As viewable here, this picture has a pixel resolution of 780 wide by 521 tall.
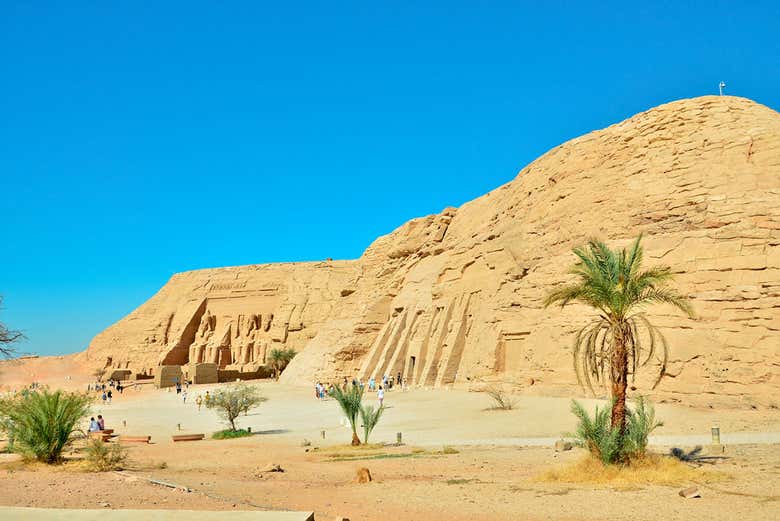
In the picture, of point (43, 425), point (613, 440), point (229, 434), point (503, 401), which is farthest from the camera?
point (503, 401)

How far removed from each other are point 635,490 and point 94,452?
8.67 metres

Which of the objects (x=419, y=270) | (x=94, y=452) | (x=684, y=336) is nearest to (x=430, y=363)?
(x=419, y=270)

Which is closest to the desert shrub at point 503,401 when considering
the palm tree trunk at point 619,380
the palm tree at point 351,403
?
the palm tree at point 351,403

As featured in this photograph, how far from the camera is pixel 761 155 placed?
70.5ft

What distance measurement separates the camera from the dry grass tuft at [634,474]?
31.4 feet

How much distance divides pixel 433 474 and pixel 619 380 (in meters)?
3.22

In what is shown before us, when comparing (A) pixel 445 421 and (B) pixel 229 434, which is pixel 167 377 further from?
(A) pixel 445 421

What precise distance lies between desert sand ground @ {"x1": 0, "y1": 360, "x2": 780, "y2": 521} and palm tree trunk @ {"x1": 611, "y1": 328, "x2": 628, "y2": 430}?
3.91 ft

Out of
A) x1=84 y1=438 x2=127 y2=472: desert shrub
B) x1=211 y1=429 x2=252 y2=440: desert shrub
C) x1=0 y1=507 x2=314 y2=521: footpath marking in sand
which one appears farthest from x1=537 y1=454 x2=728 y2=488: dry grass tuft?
x1=211 y1=429 x2=252 y2=440: desert shrub

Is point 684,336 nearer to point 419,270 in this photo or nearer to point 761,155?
point 761,155

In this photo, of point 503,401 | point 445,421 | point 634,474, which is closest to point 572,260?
point 503,401

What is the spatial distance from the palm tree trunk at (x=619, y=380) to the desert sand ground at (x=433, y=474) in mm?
1192

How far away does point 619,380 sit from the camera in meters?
10.7

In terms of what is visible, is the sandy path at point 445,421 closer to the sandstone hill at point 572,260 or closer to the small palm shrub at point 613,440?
the sandstone hill at point 572,260
